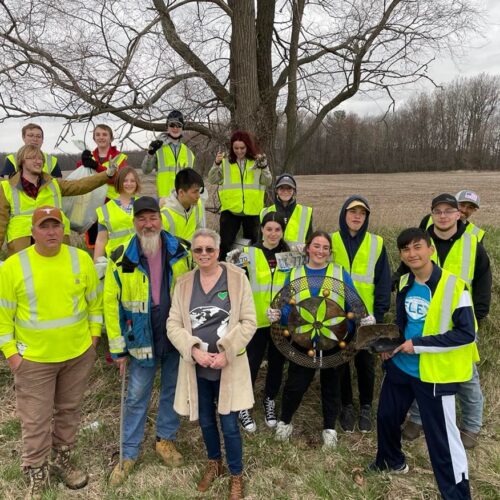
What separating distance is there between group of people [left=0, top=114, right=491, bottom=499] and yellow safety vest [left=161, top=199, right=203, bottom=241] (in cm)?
2

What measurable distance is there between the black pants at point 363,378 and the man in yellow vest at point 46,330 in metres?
2.52

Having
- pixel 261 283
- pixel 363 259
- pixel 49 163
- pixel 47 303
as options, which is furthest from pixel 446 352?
pixel 49 163

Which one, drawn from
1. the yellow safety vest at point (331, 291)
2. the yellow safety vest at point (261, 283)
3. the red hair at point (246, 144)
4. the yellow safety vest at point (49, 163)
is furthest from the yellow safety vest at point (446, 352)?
the yellow safety vest at point (49, 163)

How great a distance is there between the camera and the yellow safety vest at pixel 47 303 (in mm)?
3105

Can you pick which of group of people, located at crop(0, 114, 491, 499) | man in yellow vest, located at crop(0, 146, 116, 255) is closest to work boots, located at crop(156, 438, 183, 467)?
group of people, located at crop(0, 114, 491, 499)

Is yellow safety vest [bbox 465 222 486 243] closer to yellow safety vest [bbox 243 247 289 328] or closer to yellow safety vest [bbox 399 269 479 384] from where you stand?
yellow safety vest [bbox 399 269 479 384]

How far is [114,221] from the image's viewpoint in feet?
14.0

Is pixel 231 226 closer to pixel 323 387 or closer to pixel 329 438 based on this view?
pixel 323 387

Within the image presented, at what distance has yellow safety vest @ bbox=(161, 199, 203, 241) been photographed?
4086 millimetres

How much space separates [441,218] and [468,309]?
122 centimetres

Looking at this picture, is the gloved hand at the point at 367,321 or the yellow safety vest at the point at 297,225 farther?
the yellow safety vest at the point at 297,225

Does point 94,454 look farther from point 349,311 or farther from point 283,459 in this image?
point 349,311

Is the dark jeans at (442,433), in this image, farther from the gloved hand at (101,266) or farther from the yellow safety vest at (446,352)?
the gloved hand at (101,266)

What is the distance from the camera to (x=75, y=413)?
140 inches
